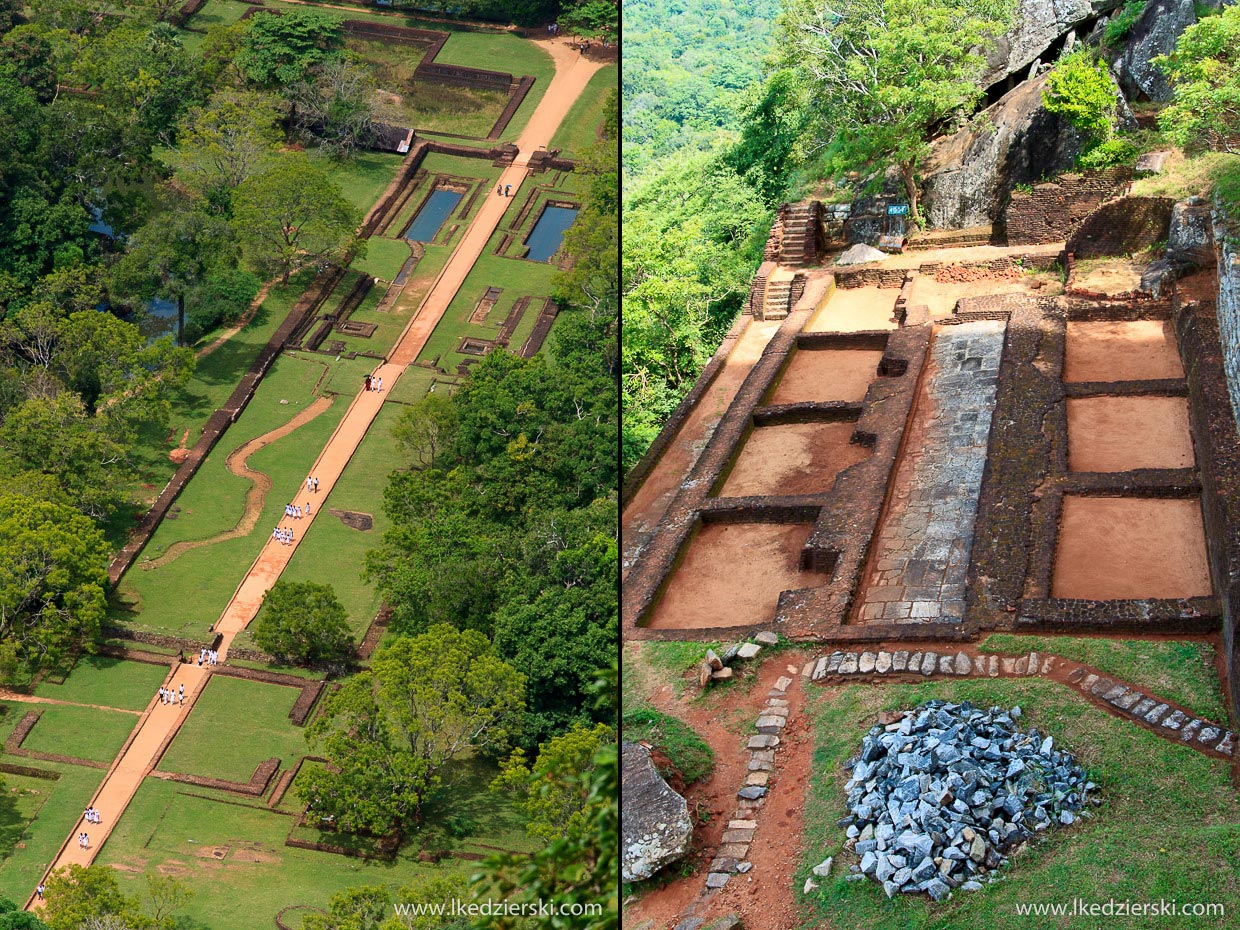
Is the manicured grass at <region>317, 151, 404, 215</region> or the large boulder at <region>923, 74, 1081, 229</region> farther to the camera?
the manicured grass at <region>317, 151, 404, 215</region>

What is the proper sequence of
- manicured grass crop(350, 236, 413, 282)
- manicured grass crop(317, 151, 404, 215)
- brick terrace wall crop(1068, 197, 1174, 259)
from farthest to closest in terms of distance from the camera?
manicured grass crop(317, 151, 404, 215) → manicured grass crop(350, 236, 413, 282) → brick terrace wall crop(1068, 197, 1174, 259)

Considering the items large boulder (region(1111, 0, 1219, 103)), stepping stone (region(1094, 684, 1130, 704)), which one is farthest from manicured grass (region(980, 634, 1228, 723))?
large boulder (region(1111, 0, 1219, 103))

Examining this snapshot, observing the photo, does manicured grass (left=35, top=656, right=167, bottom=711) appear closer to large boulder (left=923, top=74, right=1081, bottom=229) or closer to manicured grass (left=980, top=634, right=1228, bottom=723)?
manicured grass (left=980, top=634, right=1228, bottom=723)

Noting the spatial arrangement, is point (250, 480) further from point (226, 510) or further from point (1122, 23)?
point (1122, 23)

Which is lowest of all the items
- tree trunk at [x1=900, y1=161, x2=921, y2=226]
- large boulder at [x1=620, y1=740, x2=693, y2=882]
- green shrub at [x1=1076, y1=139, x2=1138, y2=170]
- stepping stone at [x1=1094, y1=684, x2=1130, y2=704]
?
tree trunk at [x1=900, y1=161, x2=921, y2=226]

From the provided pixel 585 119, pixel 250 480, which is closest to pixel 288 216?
pixel 250 480

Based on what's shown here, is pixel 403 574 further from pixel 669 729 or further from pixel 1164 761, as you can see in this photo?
pixel 1164 761

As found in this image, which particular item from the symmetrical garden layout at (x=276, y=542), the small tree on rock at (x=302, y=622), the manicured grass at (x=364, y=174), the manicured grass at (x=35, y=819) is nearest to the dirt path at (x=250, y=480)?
the symmetrical garden layout at (x=276, y=542)
